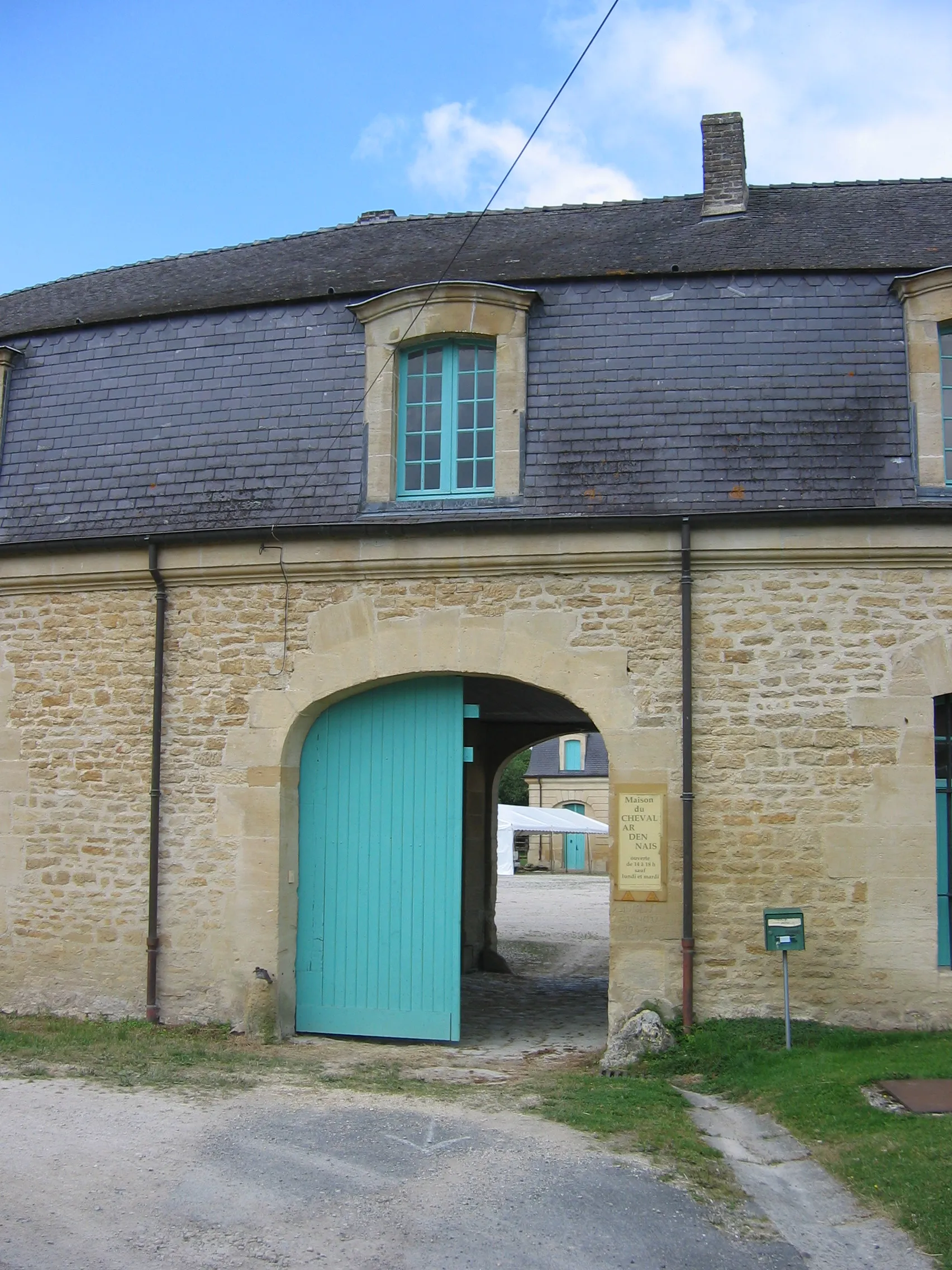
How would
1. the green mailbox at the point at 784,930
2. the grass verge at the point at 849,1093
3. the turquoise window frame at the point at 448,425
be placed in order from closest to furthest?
the grass verge at the point at 849,1093
the green mailbox at the point at 784,930
the turquoise window frame at the point at 448,425

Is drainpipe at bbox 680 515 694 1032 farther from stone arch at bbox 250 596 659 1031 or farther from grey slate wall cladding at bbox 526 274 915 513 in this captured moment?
grey slate wall cladding at bbox 526 274 915 513

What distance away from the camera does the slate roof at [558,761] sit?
43094 millimetres

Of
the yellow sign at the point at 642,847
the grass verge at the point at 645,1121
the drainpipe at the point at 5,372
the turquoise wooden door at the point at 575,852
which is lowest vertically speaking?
the turquoise wooden door at the point at 575,852

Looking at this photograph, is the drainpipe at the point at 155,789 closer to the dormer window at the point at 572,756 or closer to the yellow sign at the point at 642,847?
the yellow sign at the point at 642,847

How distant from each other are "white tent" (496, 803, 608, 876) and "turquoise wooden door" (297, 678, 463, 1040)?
26259mm

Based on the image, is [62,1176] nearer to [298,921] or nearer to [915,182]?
[298,921]

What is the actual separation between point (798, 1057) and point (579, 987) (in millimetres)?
5232

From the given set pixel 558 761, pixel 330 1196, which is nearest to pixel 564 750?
pixel 558 761

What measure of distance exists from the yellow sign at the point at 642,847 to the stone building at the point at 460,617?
0.09 ft

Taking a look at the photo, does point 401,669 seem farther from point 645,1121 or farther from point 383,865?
point 645,1121

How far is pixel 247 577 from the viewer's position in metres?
9.10

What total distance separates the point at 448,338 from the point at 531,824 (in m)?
27.8

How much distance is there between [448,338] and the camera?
9.13m

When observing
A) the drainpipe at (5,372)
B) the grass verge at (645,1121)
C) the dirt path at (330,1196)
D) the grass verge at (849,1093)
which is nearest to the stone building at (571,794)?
the drainpipe at (5,372)
